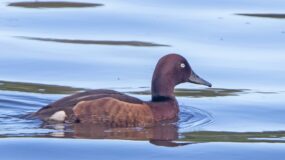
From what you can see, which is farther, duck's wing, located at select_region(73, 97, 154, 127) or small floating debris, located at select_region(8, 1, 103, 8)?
small floating debris, located at select_region(8, 1, 103, 8)

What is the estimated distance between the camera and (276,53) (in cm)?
1667

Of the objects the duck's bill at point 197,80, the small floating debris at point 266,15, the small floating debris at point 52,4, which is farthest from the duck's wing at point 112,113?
the small floating debris at point 52,4

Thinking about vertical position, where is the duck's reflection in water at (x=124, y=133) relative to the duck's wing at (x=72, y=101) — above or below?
below

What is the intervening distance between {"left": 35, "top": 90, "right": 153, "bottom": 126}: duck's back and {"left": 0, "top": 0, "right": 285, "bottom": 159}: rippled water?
0.71 ft

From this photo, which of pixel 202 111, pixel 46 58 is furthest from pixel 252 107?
pixel 46 58

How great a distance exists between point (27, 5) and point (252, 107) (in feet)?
24.0

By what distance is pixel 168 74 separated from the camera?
44.7 feet

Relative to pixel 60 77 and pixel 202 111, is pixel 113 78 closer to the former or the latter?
pixel 60 77

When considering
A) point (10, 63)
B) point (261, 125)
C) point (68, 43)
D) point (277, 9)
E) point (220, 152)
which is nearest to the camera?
point (220, 152)

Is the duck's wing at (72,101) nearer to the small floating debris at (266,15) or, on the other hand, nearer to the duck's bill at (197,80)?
the duck's bill at (197,80)

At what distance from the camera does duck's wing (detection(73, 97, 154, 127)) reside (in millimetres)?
12836

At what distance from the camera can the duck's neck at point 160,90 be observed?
13539 millimetres

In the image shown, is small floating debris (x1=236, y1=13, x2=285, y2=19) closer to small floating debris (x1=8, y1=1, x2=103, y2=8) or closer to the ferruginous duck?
small floating debris (x1=8, y1=1, x2=103, y2=8)

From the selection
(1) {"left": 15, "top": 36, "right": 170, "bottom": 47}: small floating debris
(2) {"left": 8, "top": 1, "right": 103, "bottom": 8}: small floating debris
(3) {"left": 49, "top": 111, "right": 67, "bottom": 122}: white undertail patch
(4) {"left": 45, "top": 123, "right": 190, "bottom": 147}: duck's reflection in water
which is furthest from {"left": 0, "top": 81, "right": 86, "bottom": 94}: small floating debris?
(2) {"left": 8, "top": 1, "right": 103, "bottom": 8}: small floating debris
